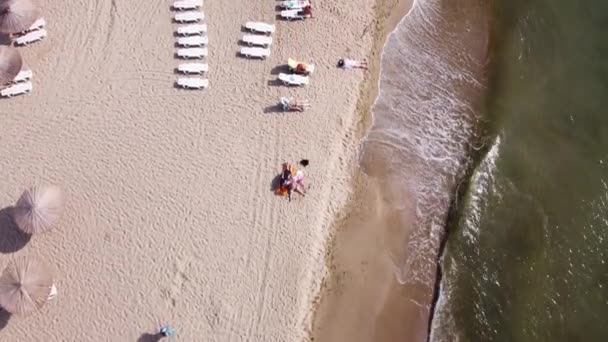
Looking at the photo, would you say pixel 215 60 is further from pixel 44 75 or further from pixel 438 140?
pixel 438 140

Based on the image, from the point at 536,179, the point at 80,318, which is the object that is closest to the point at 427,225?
the point at 536,179

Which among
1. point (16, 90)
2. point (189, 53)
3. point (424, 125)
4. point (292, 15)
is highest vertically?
point (292, 15)

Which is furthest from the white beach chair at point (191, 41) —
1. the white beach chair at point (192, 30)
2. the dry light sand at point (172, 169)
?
the dry light sand at point (172, 169)

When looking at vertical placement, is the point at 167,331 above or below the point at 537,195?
below

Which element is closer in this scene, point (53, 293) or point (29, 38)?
Result: point (53, 293)

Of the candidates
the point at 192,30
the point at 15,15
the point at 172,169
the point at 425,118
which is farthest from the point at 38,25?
the point at 425,118

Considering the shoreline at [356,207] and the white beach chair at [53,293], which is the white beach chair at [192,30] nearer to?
the shoreline at [356,207]

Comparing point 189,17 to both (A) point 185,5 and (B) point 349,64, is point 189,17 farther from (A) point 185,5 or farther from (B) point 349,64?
(B) point 349,64
